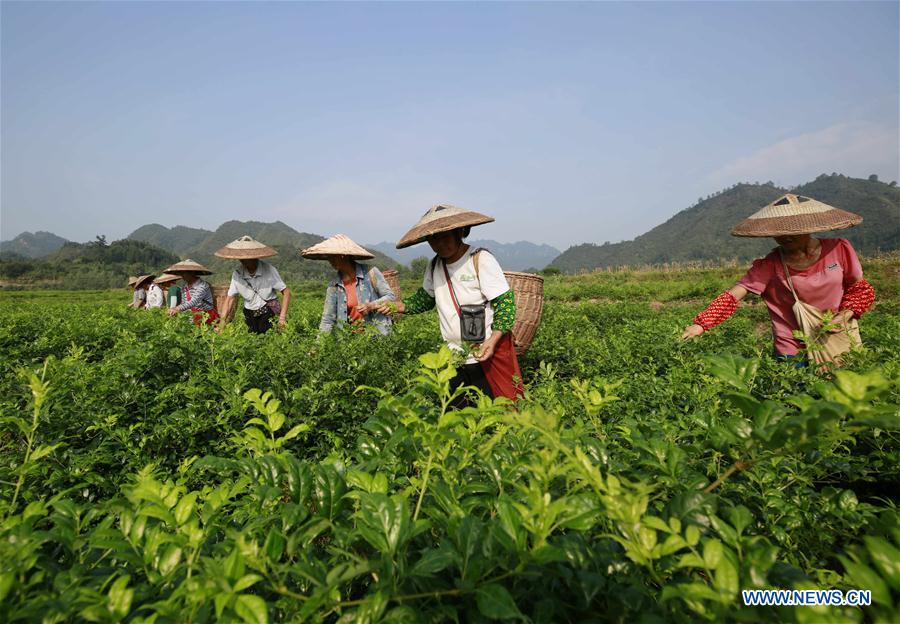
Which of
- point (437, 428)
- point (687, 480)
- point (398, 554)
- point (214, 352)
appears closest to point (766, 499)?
point (687, 480)

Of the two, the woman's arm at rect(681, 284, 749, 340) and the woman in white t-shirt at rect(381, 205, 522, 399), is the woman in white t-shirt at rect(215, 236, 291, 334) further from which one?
the woman's arm at rect(681, 284, 749, 340)

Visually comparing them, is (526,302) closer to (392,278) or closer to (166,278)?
(392,278)

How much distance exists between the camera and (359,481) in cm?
106

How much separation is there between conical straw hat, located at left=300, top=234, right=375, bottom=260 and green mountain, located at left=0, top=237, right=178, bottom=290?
67907 millimetres

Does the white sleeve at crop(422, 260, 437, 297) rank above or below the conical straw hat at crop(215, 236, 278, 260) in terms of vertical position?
below

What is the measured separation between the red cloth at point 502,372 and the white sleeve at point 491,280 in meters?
0.36

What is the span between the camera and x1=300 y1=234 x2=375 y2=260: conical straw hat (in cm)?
474

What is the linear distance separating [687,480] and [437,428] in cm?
68

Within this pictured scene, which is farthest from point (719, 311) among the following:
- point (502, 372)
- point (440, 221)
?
point (440, 221)

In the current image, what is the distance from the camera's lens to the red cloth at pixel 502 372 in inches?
138

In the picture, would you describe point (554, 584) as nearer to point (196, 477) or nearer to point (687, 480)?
point (687, 480)

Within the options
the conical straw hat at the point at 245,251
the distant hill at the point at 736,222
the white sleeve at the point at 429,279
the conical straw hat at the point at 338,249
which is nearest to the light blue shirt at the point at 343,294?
the conical straw hat at the point at 338,249

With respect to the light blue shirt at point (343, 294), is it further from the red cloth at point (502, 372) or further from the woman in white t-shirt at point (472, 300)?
the red cloth at point (502, 372)

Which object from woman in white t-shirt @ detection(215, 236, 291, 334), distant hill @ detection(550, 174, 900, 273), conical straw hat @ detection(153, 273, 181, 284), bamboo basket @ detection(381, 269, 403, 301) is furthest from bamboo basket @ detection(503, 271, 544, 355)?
distant hill @ detection(550, 174, 900, 273)
